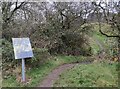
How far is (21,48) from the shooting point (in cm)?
896

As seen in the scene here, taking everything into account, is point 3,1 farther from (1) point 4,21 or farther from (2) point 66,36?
(2) point 66,36

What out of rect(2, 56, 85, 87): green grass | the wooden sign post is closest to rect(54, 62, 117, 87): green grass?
rect(2, 56, 85, 87): green grass

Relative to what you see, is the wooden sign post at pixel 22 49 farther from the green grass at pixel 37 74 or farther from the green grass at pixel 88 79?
the green grass at pixel 88 79

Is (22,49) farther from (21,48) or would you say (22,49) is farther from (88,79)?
(88,79)

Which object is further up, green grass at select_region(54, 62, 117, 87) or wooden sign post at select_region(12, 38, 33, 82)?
wooden sign post at select_region(12, 38, 33, 82)

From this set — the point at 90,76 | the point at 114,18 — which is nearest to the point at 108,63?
the point at 114,18

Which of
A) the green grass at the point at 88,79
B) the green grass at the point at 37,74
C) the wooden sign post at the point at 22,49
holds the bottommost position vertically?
the green grass at the point at 37,74

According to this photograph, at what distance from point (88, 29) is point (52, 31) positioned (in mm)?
3693

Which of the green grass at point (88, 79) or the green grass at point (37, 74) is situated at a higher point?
the green grass at point (88, 79)

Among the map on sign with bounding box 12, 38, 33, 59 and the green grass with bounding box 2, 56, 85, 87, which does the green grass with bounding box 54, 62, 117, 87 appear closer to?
the green grass with bounding box 2, 56, 85, 87

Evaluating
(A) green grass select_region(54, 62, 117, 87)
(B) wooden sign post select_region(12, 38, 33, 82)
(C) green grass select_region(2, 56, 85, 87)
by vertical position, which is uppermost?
(B) wooden sign post select_region(12, 38, 33, 82)

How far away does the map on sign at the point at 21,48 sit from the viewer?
8.91 metres

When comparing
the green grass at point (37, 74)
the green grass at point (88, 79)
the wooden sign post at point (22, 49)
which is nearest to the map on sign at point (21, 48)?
the wooden sign post at point (22, 49)

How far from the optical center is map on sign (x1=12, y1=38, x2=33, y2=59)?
8.91 m
